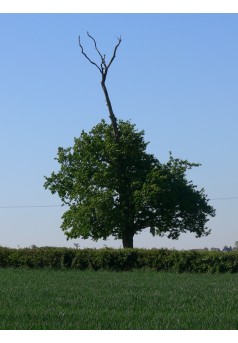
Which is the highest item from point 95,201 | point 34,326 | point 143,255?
point 95,201

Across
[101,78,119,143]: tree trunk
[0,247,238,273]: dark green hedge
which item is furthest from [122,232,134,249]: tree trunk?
[0,247,238,273]: dark green hedge

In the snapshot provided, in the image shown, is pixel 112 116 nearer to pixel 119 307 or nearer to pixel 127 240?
pixel 127 240

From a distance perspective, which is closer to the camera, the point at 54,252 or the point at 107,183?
the point at 54,252

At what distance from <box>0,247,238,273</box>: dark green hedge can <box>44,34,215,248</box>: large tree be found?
1048 centimetres

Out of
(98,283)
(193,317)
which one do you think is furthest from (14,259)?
(193,317)

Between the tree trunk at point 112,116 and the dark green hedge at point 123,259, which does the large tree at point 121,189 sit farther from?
the dark green hedge at point 123,259

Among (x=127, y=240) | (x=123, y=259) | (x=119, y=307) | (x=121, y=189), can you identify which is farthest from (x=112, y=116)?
(x=119, y=307)

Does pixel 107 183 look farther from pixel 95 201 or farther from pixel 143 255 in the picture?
pixel 143 255

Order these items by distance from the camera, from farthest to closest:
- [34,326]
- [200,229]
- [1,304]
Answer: [200,229]
[1,304]
[34,326]

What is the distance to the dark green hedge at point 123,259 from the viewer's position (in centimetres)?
3619

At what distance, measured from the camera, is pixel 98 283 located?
2612cm

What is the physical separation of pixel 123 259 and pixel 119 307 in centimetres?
2107

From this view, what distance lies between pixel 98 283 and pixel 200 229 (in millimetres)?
28101

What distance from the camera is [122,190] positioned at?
5047 centimetres
